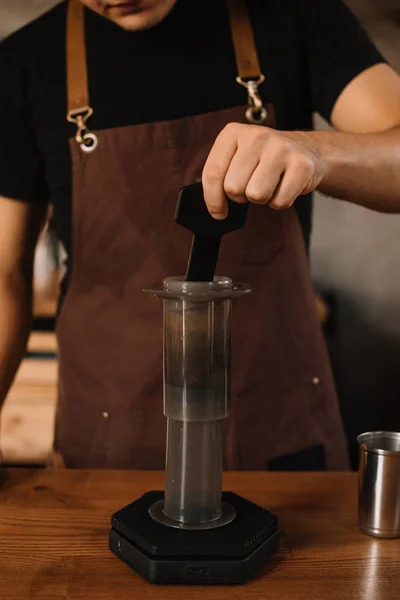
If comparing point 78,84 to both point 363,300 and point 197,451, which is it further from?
point 363,300

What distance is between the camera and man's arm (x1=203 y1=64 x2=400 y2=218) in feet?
2.32

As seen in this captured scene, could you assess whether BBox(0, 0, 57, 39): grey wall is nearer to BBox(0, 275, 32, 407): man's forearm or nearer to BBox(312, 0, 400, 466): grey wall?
BBox(312, 0, 400, 466): grey wall

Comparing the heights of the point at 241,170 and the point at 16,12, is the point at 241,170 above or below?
below

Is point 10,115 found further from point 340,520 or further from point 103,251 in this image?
point 340,520

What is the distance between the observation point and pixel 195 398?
737mm

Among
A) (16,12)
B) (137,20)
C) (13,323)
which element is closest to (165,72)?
(137,20)

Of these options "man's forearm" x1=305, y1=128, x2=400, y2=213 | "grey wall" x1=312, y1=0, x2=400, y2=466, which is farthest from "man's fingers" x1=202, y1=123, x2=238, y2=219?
"grey wall" x1=312, y1=0, x2=400, y2=466

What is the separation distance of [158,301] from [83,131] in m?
0.33

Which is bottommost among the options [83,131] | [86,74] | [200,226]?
[200,226]

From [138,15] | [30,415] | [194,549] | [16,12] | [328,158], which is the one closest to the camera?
[194,549]

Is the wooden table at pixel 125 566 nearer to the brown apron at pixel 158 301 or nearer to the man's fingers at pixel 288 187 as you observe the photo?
the brown apron at pixel 158 301

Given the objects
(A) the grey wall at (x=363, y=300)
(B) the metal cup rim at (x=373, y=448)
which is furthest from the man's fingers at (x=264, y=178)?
(A) the grey wall at (x=363, y=300)

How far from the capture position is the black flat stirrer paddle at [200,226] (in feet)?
2.34

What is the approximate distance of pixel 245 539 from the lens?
2.30 feet
